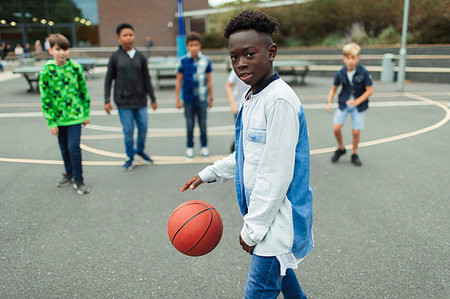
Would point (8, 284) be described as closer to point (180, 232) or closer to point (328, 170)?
point (180, 232)

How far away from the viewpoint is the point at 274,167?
73.0 inches

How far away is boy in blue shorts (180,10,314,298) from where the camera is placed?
1.86 metres

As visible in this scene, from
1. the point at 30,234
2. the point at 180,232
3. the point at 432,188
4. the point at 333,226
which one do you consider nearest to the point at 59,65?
the point at 30,234

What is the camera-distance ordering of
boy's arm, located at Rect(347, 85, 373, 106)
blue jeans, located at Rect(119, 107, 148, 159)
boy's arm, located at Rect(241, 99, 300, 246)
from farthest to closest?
blue jeans, located at Rect(119, 107, 148, 159), boy's arm, located at Rect(347, 85, 373, 106), boy's arm, located at Rect(241, 99, 300, 246)

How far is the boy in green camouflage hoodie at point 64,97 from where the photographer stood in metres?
4.87

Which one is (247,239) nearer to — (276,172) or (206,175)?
(276,172)

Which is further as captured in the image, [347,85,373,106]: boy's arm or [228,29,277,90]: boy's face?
[347,85,373,106]: boy's arm

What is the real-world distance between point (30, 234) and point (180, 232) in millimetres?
2373

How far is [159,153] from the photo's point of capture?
23.6ft

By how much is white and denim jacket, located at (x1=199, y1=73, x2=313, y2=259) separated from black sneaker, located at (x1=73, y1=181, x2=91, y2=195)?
370 cm

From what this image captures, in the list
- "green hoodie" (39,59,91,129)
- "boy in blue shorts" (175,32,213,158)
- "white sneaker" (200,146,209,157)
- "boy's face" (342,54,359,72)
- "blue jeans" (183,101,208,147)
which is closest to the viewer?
"green hoodie" (39,59,91,129)

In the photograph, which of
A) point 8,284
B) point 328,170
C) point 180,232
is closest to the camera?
point 180,232

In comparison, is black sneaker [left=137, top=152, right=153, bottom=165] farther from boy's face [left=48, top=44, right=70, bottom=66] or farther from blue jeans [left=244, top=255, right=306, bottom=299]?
blue jeans [left=244, top=255, right=306, bottom=299]

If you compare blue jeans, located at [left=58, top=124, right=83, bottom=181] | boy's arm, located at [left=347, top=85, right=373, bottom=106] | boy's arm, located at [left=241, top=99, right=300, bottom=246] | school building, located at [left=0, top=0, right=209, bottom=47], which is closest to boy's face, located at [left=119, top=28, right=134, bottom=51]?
blue jeans, located at [left=58, top=124, right=83, bottom=181]
